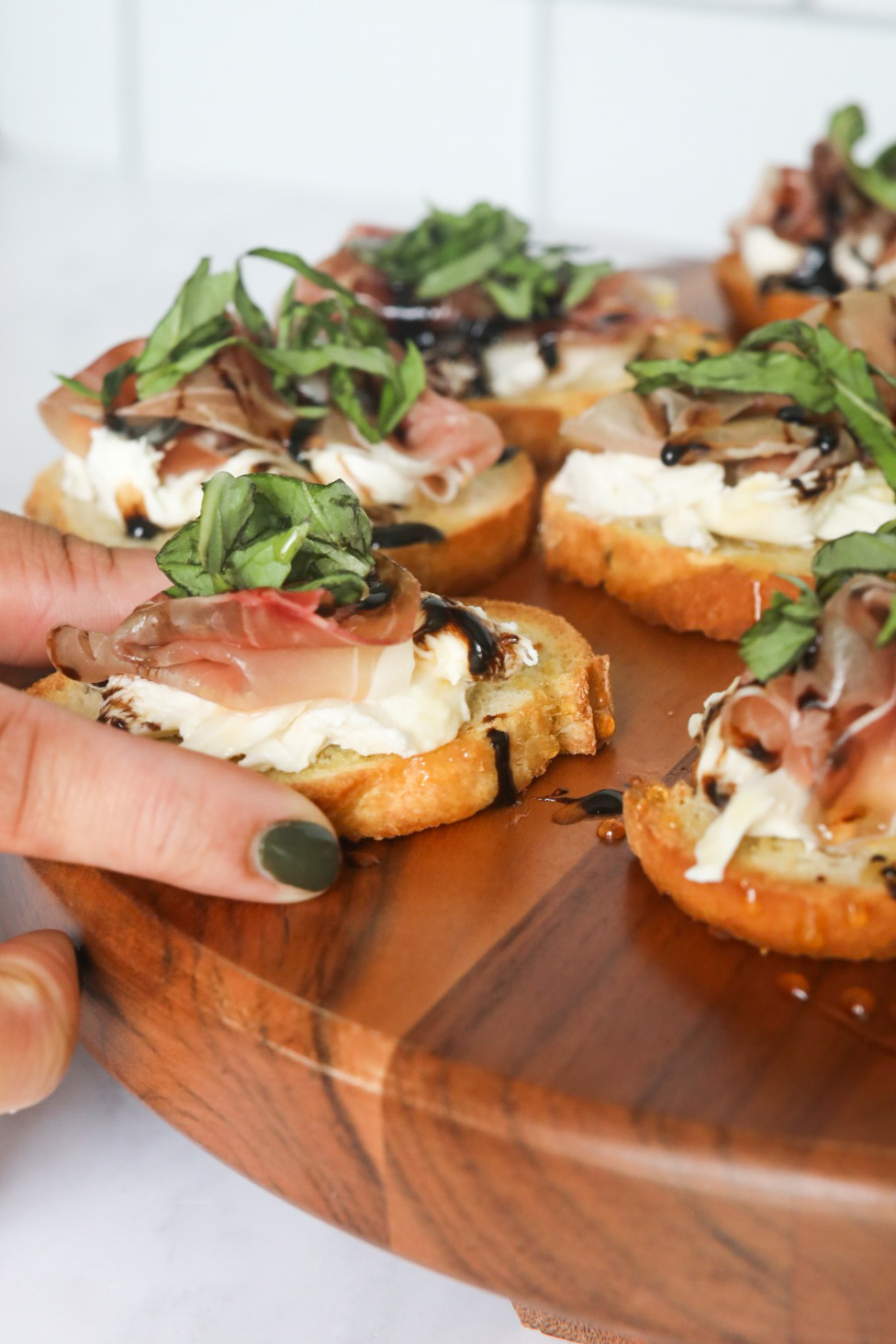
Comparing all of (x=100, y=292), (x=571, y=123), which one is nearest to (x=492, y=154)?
(x=571, y=123)

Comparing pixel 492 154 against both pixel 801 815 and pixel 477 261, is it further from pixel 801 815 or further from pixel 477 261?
pixel 801 815

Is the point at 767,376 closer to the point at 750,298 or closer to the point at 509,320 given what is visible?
the point at 509,320

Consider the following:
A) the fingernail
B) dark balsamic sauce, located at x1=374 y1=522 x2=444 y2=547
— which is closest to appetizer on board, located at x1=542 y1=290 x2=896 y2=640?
dark balsamic sauce, located at x1=374 y1=522 x2=444 y2=547

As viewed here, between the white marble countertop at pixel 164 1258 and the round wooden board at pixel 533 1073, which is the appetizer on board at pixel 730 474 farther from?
the white marble countertop at pixel 164 1258

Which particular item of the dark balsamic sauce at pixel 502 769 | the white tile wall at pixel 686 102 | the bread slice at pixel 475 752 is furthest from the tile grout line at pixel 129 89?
the dark balsamic sauce at pixel 502 769

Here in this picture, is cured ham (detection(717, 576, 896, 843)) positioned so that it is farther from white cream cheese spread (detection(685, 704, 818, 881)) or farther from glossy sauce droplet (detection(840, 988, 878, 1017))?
glossy sauce droplet (detection(840, 988, 878, 1017))

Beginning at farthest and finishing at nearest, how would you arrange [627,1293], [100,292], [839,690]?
[100,292], [839,690], [627,1293]

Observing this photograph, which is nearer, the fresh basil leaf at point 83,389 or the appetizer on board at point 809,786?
the appetizer on board at point 809,786
